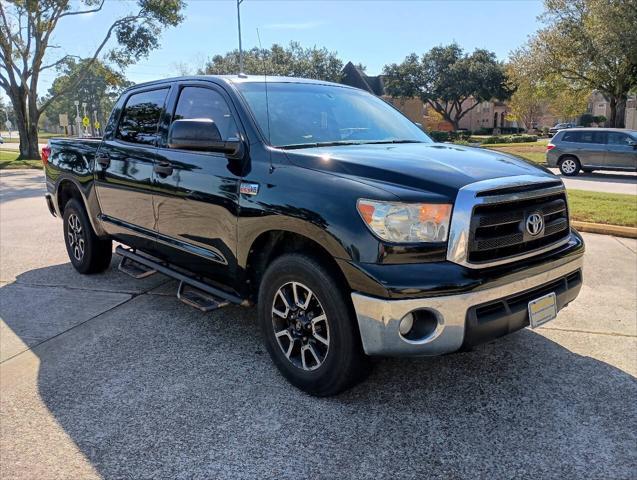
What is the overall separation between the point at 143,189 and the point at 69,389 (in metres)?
1.74

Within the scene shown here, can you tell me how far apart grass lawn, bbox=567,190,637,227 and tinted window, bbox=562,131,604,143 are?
23.3ft

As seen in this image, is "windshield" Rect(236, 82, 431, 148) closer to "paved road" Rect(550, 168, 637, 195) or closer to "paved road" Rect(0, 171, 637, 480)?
"paved road" Rect(0, 171, 637, 480)

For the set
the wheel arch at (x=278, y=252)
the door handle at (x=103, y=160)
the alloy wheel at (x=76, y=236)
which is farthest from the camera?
the alloy wheel at (x=76, y=236)

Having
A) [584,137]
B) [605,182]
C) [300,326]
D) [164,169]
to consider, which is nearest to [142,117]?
[164,169]

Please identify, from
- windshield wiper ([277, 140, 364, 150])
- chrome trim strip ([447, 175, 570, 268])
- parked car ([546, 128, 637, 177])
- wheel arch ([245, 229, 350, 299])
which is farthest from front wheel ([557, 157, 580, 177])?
wheel arch ([245, 229, 350, 299])

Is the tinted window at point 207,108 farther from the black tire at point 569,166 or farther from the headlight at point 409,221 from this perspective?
the black tire at point 569,166

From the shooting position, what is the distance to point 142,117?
475 centimetres

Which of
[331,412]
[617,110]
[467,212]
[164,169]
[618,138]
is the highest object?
[617,110]

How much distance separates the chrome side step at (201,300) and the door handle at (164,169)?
37.1 inches

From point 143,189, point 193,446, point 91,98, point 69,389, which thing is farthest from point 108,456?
point 91,98

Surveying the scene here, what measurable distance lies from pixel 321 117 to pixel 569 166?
16.3 m

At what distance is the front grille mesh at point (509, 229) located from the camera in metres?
2.77

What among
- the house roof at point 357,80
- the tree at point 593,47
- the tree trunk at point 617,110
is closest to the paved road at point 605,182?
the tree at point 593,47

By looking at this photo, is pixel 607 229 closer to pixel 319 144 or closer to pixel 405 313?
pixel 319 144
